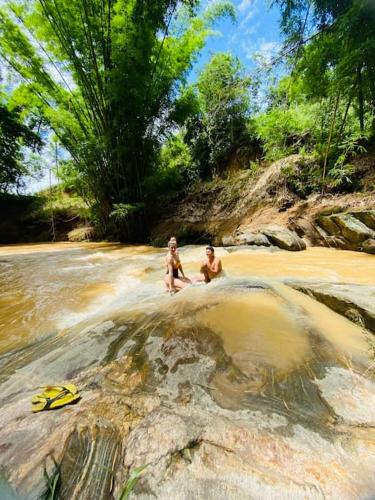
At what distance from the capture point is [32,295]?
368 cm

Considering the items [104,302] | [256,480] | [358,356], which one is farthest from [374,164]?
[256,480]

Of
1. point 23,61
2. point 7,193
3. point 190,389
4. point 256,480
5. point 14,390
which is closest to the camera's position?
point 256,480

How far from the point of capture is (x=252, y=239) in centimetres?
594

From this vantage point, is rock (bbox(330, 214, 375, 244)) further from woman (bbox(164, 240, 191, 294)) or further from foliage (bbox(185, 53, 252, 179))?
foliage (bbox(185, 53, 252, 179))

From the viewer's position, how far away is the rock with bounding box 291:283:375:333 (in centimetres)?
186

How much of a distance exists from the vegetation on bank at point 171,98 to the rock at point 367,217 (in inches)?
46.3

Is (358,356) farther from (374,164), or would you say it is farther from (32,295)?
(374,164)

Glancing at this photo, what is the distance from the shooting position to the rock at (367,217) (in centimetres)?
456

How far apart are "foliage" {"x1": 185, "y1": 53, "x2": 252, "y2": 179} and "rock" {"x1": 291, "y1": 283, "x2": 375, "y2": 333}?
8.25 m

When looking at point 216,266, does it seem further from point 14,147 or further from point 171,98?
point 14,147

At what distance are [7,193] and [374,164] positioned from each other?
51.1ft

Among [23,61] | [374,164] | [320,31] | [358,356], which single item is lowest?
[358,356]

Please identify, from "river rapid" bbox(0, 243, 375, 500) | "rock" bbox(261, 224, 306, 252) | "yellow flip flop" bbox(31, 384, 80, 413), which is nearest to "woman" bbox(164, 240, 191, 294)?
"river rapid" bbox(0, 243, 375, 500)

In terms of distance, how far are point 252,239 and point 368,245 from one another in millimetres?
2165
